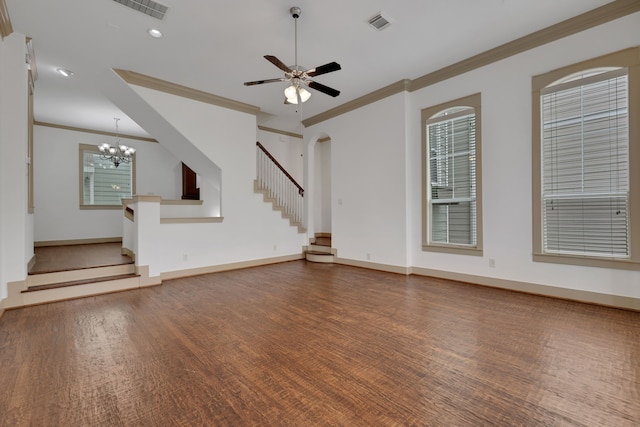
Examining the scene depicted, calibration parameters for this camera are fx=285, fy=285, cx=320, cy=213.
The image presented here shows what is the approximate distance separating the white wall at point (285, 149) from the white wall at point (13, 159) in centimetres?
487

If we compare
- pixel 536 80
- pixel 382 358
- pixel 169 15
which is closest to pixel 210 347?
pixel 382 358

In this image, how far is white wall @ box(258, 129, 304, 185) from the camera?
321 inches

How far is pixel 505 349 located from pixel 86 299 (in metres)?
5.18

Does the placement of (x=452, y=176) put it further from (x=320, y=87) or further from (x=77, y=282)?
(x=77, y=282)

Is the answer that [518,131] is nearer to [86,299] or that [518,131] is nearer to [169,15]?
[169,15]

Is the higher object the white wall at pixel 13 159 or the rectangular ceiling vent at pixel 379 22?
the rectangular ceiling vent at pixel 379 22

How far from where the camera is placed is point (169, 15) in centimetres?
340

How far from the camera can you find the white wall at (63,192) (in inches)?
282

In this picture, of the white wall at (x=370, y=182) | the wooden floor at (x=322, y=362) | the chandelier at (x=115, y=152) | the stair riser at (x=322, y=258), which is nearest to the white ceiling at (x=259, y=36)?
the white wall at (x=370, y=182)

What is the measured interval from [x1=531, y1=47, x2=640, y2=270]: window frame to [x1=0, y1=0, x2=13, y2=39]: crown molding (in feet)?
21.4

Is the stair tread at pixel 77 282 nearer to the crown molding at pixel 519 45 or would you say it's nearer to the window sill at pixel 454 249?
the window sill at pixel 454 249

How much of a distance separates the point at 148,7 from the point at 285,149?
213 inches

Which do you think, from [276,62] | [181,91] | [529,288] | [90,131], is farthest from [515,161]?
[90,131]

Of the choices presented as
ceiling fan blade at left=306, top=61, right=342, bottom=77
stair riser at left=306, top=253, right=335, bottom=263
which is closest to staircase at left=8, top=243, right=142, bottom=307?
stair riser at left=306, top=253, right=335, bottom=263
